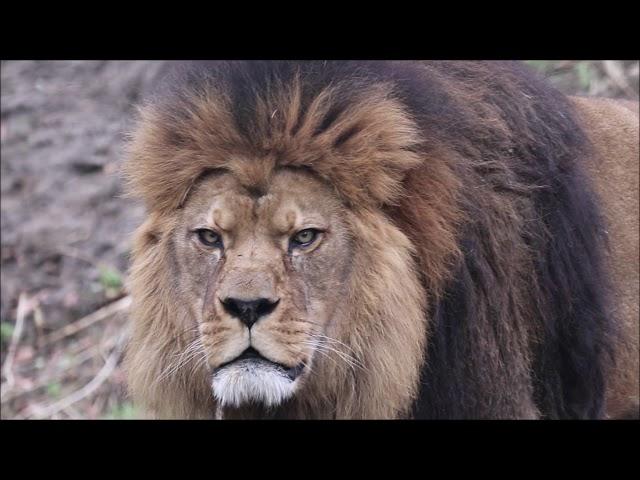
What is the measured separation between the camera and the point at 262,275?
281 cm

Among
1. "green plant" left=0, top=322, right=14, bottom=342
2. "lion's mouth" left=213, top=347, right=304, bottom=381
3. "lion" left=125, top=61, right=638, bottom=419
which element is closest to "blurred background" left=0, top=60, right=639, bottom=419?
"green plant" left=0, top=322, right=14, bottom=342

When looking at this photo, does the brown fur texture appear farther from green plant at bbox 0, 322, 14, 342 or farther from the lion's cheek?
green plant at bbox 0, 322, 14, 342

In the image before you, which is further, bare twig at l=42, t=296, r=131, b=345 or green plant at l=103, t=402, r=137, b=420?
bare twig at l=42, t=296, r=131, b=345

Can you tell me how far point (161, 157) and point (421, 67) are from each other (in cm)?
81

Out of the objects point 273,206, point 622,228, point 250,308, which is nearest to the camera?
point 250,308

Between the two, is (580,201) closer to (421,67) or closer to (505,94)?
(505,94)

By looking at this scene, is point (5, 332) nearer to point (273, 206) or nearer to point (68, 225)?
point (68, 225)

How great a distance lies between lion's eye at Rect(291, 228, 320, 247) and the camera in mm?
2908

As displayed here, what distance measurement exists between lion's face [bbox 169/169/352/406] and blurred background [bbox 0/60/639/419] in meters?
2.46

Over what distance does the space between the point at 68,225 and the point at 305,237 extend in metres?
3.62

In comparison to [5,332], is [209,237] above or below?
above

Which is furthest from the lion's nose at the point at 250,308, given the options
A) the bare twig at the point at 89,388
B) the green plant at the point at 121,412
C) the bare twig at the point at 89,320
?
the bare twig at the point at 89,320

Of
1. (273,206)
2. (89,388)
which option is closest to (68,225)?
(89,388)

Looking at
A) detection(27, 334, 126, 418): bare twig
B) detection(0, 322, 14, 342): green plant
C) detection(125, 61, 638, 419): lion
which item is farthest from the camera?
detection(0, 322, 14, 342): green plant
